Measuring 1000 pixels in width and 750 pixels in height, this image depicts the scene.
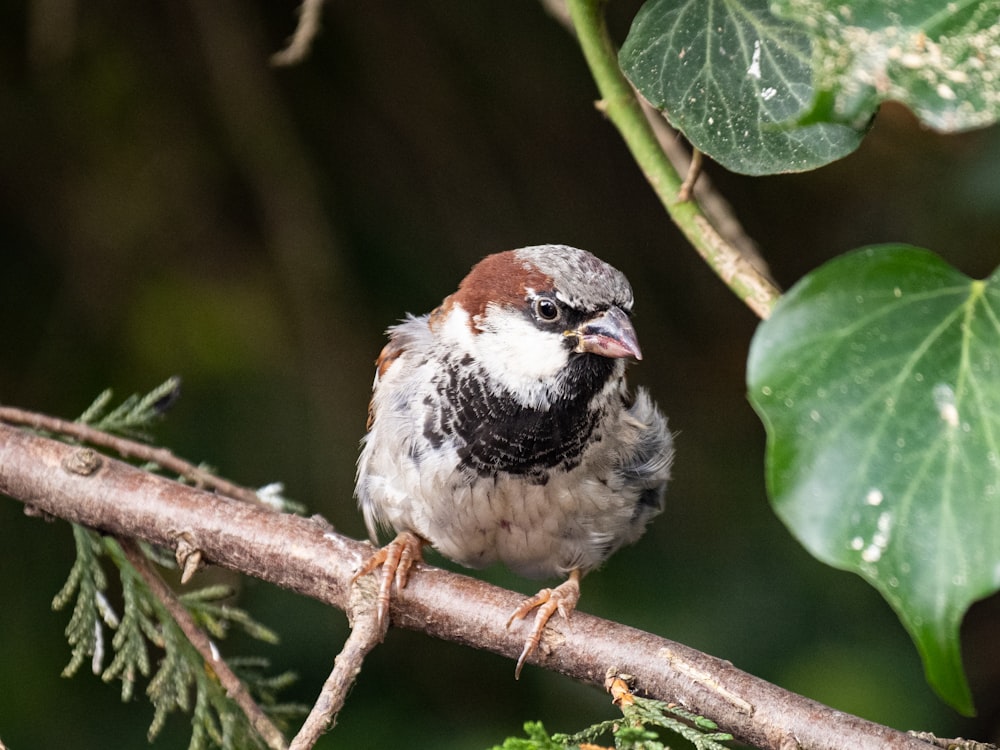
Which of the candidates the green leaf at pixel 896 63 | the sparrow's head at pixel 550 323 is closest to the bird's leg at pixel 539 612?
the sparrow's head at pixel 550 323

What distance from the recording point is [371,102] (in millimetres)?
2855

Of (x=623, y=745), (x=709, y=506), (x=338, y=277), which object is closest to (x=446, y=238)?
(x=338, y=277)

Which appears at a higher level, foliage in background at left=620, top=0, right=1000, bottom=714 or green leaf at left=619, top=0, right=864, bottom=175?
green leaf at left=619, top=0, right=864, bottom=175

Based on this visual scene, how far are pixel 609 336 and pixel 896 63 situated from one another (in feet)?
2.27

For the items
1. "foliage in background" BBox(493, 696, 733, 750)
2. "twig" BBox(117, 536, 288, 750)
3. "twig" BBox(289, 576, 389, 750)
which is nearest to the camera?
"foliage in background" BBox(493, 696, 733, 750)

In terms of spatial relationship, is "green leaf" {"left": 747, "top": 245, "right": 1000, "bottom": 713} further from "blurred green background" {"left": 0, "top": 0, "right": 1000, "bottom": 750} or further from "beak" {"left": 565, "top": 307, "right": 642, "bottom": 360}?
"blurred green background" {"left": 0, "top": 0, "right": 1000, "bottom": 750}

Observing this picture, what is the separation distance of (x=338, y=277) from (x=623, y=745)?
1.90 meters

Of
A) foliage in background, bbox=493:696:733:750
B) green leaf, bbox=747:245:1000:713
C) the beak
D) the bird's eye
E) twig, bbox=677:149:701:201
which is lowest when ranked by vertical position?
foliage in background, bbox=493:696:733:750

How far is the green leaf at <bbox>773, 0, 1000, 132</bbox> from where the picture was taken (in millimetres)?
903

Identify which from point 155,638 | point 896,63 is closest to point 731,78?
point 896,63

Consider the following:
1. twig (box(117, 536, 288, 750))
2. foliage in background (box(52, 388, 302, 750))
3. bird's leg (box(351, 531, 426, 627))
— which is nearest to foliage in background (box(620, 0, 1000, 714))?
bird's leg (box(351, 531, 426, 627))

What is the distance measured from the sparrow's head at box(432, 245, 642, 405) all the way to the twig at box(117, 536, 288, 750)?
1.80ft

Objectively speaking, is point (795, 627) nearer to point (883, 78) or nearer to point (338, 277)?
point (338, 277)

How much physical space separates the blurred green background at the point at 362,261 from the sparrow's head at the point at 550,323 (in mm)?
936
